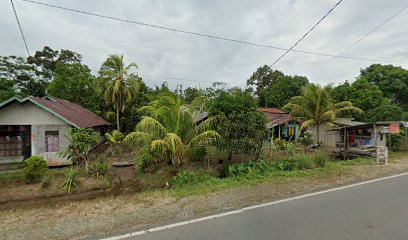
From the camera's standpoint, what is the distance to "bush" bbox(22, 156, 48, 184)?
25.0 ft

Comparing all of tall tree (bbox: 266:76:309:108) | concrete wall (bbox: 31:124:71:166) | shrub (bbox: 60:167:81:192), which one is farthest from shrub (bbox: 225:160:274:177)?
tall tree (bbox: 266:76:309:108)

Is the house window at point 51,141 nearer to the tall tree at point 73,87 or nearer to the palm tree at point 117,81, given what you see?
the palm tree at point 117,81

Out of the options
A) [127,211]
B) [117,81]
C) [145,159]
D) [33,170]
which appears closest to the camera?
[127,211]

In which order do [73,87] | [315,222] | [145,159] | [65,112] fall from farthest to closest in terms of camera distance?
[73,87], [65,112], [145,159], [315,222]

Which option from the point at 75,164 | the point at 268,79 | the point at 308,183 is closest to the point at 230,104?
the point at 308,183

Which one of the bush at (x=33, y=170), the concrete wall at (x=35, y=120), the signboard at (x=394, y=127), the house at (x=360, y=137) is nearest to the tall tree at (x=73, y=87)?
the concrete wall at (x=35, y=120)

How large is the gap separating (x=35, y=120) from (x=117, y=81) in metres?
8.51

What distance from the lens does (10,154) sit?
1131 cm

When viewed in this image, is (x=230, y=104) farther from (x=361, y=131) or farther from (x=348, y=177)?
(x=361, y=131)

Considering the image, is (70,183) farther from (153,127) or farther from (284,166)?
(284,166)

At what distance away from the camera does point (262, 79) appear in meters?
36.3

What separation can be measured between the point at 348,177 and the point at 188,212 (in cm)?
594

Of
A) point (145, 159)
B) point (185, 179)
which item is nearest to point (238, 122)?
point (185, 179)

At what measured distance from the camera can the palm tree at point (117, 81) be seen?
18672 mm
